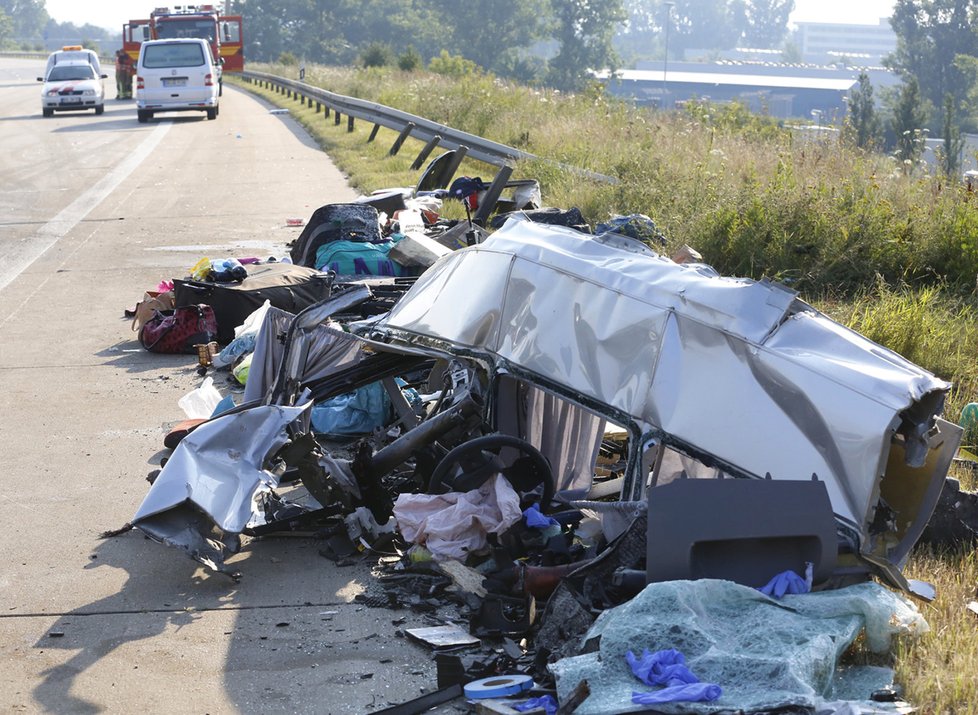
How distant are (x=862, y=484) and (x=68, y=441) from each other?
469cm

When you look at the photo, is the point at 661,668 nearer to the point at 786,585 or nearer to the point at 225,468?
the point at 786,585

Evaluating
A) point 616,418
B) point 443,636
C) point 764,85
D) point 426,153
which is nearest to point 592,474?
point 616,418

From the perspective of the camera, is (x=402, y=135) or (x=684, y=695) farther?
(x=402, y=135)

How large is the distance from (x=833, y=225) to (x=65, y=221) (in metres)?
10.1

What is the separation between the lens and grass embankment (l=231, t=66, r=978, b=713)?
189 inches

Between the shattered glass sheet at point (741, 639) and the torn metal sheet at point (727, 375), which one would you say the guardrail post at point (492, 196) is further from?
the shattered glass sheet at point (741, 639)

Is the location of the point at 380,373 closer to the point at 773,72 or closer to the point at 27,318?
the point at 27,318

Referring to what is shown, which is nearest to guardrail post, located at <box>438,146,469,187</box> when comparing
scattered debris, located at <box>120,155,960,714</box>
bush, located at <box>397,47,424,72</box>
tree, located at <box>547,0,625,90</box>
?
scattered debris, located at <box>120,155,960,714</box>

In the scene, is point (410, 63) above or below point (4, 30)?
below

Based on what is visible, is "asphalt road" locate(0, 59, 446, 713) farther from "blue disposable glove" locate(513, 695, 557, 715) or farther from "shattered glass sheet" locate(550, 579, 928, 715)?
"shattered glass sheet" locate(550, 579, 928, 715)

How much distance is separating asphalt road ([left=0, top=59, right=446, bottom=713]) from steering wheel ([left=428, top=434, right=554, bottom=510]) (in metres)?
0.58

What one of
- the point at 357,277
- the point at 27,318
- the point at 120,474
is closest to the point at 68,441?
the point at 120,474

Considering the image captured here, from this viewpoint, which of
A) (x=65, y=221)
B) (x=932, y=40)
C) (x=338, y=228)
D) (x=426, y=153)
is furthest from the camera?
(x=932, y=40)

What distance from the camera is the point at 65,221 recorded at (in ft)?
51.5
